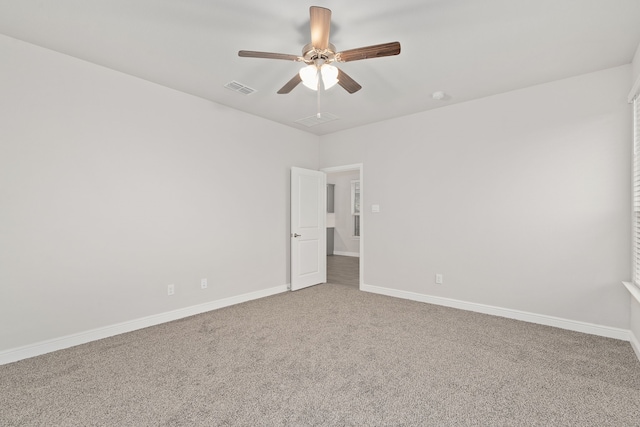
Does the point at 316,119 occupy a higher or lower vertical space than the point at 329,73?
higher

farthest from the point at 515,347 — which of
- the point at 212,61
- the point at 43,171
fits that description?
the point at 43,171

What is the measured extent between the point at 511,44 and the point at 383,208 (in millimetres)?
2596

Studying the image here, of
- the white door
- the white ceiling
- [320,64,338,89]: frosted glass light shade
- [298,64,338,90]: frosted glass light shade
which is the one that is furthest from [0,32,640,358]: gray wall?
[320,64,338,89]: frosted glass light shade

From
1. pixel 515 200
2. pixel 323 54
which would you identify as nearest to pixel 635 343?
pixel 515 200

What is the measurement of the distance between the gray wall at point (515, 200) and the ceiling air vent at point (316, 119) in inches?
29.0

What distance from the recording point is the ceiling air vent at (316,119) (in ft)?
14.5

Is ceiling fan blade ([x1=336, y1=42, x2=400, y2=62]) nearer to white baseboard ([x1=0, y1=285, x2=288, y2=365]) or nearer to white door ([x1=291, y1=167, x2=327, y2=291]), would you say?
white door ([x1=291, y1=167, x2=327, y2=291])

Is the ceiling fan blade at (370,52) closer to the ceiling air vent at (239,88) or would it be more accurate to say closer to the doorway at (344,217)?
the ceiling air vent at (239,88)

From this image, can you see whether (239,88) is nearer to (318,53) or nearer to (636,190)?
(318,53)

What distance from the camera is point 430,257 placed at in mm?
4203

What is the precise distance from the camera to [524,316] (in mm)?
3465

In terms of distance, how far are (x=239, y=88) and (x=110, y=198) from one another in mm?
1810

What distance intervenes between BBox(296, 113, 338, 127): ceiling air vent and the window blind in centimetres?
322

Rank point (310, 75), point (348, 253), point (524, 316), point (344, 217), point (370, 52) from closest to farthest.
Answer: point (370, 52) < point (310, 75) < point (524, 316) < point (348, 253) < point (344, 217)
